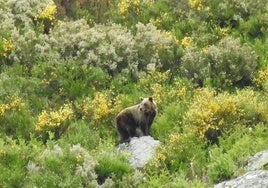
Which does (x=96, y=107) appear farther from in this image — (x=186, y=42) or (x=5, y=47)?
(x=186, y=42)

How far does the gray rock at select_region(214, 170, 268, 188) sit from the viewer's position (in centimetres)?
1067

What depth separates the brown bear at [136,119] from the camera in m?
14.8

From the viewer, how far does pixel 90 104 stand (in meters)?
16.2

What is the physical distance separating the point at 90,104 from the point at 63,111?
0.84 meters

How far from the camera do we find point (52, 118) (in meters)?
15.4

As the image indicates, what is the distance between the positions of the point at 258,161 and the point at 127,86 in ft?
19.7

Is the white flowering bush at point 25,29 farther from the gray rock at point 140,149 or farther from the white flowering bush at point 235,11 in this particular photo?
the white flowering bush at point 235,11

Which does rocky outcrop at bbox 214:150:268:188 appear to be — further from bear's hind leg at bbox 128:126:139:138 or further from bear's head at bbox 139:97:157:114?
bear's hind leg at bbox 128:126:139:138

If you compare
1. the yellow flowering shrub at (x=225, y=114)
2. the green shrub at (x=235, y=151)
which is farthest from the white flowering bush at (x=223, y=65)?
the green shrub at (x=235, y=151)

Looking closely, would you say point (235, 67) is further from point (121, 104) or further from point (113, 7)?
point (113, 7)

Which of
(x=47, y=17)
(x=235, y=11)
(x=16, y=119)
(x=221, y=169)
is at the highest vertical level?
(x=47, y=17)

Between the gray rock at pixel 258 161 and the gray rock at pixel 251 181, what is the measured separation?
1.31 feet

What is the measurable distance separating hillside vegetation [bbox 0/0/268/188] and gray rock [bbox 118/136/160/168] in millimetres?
227

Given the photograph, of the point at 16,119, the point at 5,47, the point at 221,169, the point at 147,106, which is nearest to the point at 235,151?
the point at 221,169
